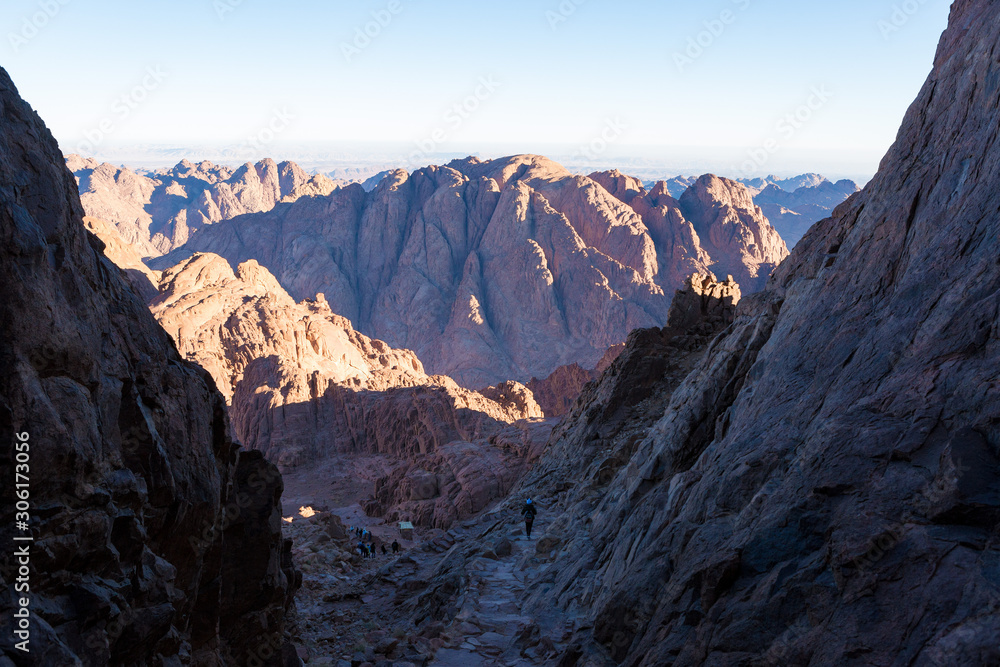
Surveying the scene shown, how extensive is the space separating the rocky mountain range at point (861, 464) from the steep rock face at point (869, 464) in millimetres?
29

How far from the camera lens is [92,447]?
899 centimetres

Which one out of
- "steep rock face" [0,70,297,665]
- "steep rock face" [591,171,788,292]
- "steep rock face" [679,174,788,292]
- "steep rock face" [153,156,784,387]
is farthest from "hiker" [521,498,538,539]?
"steep rock face" [591,171,788,292]

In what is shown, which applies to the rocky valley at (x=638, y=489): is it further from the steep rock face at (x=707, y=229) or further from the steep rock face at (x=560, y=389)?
the steep rock face at (x=707, y=229)

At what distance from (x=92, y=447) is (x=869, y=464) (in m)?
10.8

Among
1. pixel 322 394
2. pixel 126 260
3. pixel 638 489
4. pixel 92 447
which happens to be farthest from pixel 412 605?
pixel 126 260

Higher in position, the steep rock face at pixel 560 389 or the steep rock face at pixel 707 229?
the steep rock face at pixel 707 229

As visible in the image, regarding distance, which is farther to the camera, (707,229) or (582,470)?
(707,229)

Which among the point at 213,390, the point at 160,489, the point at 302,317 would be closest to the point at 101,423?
the point at 160,489

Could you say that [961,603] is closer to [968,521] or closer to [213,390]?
[968,521]

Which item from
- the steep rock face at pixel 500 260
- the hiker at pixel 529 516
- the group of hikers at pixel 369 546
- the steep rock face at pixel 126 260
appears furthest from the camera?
the steep rock face at pixel 500 260

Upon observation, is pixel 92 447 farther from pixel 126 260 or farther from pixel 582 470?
pixel 126 260

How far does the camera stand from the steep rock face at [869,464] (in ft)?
25.8

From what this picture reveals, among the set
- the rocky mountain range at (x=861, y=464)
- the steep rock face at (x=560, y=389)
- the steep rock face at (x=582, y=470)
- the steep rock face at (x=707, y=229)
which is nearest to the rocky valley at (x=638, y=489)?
the rocky mountain range at (x=861, y=464)

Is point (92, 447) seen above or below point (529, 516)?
above
